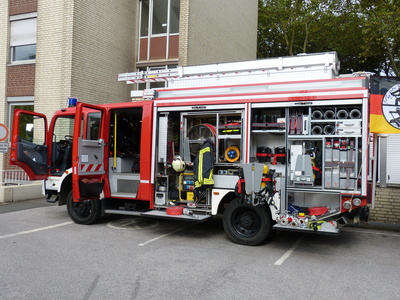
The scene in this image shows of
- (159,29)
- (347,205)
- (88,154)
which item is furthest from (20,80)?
(347,205)

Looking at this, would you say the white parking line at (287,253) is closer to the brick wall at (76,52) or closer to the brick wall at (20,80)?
the brick wall at (76,52)

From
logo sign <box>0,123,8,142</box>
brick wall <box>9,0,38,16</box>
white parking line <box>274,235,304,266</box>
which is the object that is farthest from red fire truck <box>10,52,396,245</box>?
brick wall <box>9,0,38,16</box>

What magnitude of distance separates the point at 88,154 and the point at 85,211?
148 cm

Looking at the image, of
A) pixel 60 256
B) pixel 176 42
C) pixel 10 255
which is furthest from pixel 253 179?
pixel 176 42

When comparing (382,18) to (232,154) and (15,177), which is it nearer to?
(232,154)

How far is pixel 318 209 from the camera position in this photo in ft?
20.1

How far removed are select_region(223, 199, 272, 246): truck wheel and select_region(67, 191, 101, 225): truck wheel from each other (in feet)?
9.47

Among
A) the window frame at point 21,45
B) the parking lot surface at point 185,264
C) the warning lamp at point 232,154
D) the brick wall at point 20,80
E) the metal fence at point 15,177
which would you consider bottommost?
the parking lot surface at point 185,264

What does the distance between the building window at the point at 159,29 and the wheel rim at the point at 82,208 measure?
891cm

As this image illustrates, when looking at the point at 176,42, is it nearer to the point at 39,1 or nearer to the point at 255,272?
the point at 39,1

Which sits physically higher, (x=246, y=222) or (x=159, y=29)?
(x=159, y=29)

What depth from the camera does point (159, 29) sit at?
15.7 metres

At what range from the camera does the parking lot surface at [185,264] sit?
4414 millimetres

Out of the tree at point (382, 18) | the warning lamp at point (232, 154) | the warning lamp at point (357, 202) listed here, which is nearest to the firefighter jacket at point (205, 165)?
the warning lamp at point (232, 154)
